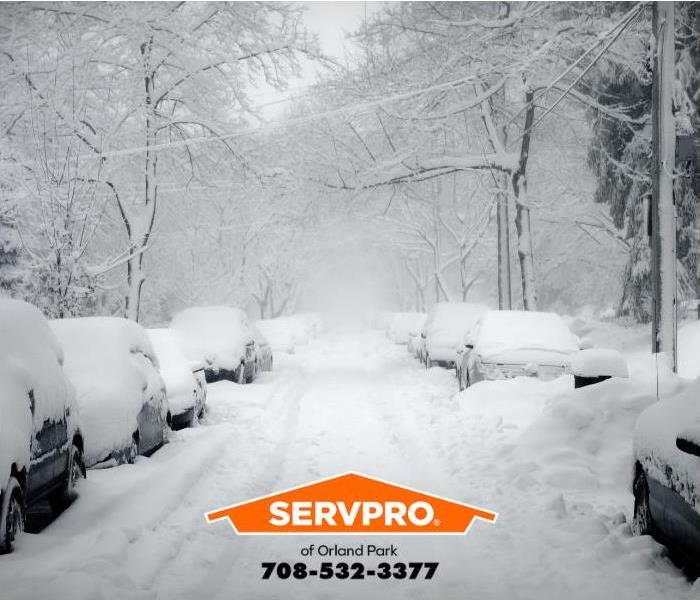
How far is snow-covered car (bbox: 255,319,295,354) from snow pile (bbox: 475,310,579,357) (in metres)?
15.8

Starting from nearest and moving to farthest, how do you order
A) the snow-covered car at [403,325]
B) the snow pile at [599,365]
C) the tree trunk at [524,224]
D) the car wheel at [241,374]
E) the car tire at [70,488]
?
1. the car tire at [70,488]
2. the snow pile at [599,365]
3. the car wheel at [241,374]
4. the tree trunk at [524,224]
5. the snow-covered car at [403,325]

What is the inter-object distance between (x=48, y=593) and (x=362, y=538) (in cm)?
237

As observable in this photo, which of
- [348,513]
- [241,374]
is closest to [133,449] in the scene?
[348,513]

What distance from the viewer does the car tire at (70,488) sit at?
253 inches

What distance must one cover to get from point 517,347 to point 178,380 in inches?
247

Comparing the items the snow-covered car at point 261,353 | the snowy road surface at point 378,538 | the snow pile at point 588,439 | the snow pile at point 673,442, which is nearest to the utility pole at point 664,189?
the snow pile at point 588,439

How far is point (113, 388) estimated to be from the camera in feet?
25.9

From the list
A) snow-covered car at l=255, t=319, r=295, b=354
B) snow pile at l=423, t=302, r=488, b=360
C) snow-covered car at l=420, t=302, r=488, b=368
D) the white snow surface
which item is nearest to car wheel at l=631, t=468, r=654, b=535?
snow-covered car at l=420, t=302, r=488, b=368

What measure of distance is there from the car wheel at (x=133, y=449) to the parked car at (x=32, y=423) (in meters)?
0.89

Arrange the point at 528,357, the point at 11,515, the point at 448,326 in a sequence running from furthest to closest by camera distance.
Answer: the point at 448,326 → the point at 528,357 → the point at 11,515

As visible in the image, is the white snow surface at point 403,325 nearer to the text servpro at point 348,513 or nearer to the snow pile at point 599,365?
the snow pile at point 599,365

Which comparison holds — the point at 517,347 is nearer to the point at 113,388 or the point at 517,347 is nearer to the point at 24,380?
the point at 113,388

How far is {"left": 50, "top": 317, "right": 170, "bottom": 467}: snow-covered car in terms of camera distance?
25.0 ft

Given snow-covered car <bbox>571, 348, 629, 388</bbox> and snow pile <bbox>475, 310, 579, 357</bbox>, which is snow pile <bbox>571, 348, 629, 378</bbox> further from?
snow pile <bbox>475, 310, 579, 357</bbox>
